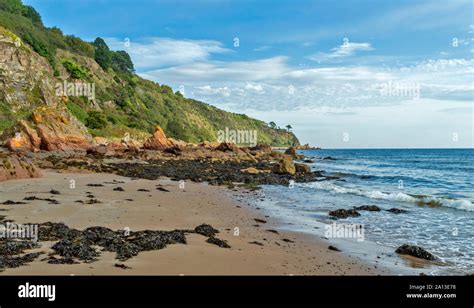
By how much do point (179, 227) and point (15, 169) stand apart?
11.8 meters

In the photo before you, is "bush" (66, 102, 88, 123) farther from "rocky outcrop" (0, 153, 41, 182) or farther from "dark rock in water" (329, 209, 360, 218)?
"dark rock in water" (329, 209, 360, 218)

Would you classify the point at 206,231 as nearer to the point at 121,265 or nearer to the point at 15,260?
the point at 121,265

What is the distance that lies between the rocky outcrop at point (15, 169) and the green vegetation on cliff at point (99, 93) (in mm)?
26495

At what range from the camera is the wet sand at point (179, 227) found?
664cm

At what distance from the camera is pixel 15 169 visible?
17953mm

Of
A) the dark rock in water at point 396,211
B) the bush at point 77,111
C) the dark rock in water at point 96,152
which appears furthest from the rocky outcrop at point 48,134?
the dark rock in water at point 396,211

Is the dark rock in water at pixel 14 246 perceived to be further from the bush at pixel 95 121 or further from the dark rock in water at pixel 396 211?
the bush at pixel 95 121

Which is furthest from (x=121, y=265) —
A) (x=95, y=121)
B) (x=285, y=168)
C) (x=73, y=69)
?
(x=73, y=69)

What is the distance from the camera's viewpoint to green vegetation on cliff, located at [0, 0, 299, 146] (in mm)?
57812

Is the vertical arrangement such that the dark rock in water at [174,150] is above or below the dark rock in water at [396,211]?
above

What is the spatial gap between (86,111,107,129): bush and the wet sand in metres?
40.1
